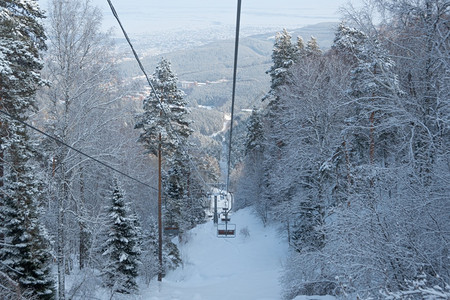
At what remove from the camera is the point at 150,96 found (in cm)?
1669

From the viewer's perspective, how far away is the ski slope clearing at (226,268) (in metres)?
15.7

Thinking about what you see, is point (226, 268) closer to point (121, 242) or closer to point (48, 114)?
point (121, 242)

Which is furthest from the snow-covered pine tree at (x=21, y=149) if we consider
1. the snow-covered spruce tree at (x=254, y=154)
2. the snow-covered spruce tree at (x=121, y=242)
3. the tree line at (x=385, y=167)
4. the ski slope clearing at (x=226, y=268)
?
the snow-covered spruce tree at (x=254, y=154)

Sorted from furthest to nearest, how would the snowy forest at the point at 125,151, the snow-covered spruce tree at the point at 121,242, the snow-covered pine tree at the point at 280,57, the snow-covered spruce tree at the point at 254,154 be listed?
the snow-covered spruce tree at the point at 254,154
the snow-covered pine tree at the point at 280,57
the snow-covered spruce tree at the point at 121,242
the snowy forest at the point at 125,151

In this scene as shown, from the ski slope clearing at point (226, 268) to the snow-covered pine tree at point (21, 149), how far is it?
256 inches

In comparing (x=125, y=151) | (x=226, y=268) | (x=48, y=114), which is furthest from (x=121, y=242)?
(x=226, y=268)

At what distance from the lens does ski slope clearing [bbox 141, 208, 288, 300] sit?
15734 mm

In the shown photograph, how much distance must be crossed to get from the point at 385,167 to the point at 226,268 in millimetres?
15223

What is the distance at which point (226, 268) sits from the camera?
2233 cm

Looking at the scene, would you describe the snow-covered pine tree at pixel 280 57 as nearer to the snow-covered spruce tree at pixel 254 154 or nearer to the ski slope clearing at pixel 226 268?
the snow-covered spruce tree at pixel 254 154

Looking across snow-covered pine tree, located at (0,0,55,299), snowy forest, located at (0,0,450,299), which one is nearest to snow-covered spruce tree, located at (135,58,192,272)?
snowy forest, located at (0,0,450,299)

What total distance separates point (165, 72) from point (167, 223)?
11173 mm

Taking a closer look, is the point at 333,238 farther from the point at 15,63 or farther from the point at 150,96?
the point at 150,96

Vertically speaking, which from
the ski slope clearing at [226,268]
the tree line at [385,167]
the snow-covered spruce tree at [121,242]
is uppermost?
the tree line at [385,167]
